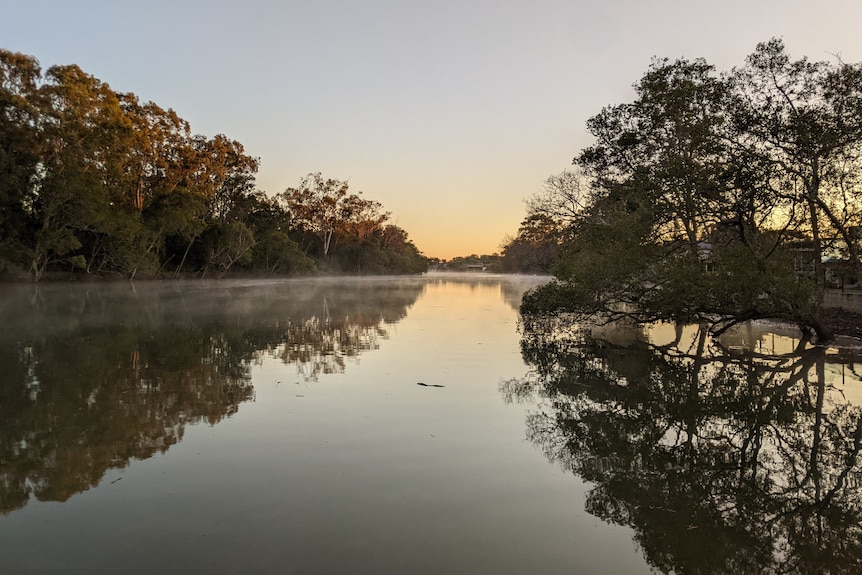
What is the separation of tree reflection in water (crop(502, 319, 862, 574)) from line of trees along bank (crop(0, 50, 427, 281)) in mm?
32900

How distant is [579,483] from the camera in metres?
5.18

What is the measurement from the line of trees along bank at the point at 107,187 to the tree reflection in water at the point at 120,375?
16.1 m

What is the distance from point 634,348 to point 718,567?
34.5ft

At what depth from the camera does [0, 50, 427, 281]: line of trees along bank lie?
32594 mm

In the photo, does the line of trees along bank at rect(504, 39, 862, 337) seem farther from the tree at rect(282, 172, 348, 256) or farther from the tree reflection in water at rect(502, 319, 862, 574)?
the tree at rect(282, 172, 348, 256)

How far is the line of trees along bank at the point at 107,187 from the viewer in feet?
107

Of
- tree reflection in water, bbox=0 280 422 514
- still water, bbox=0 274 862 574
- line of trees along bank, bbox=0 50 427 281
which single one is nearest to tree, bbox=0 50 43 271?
line of trees along bank, bbox=0 50 427 281

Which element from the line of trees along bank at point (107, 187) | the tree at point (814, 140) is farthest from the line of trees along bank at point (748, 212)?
the line of trees along bank at point (107, 187)

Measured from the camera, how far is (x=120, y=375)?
A: 30.5 feet

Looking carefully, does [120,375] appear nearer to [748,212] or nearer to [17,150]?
[748,212]

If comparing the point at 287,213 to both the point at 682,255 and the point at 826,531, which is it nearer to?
the point at 682,255

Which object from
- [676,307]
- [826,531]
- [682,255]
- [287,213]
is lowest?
[826,531]

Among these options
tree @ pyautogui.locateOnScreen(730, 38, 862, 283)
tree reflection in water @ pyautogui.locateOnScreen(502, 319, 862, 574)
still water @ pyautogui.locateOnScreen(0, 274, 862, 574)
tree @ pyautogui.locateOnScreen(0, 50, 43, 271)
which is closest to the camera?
still water @ pyautogui.locateOnScreen(0, 274, 862, 574)

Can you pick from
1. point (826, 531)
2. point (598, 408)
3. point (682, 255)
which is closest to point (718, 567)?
point (826, 531)
